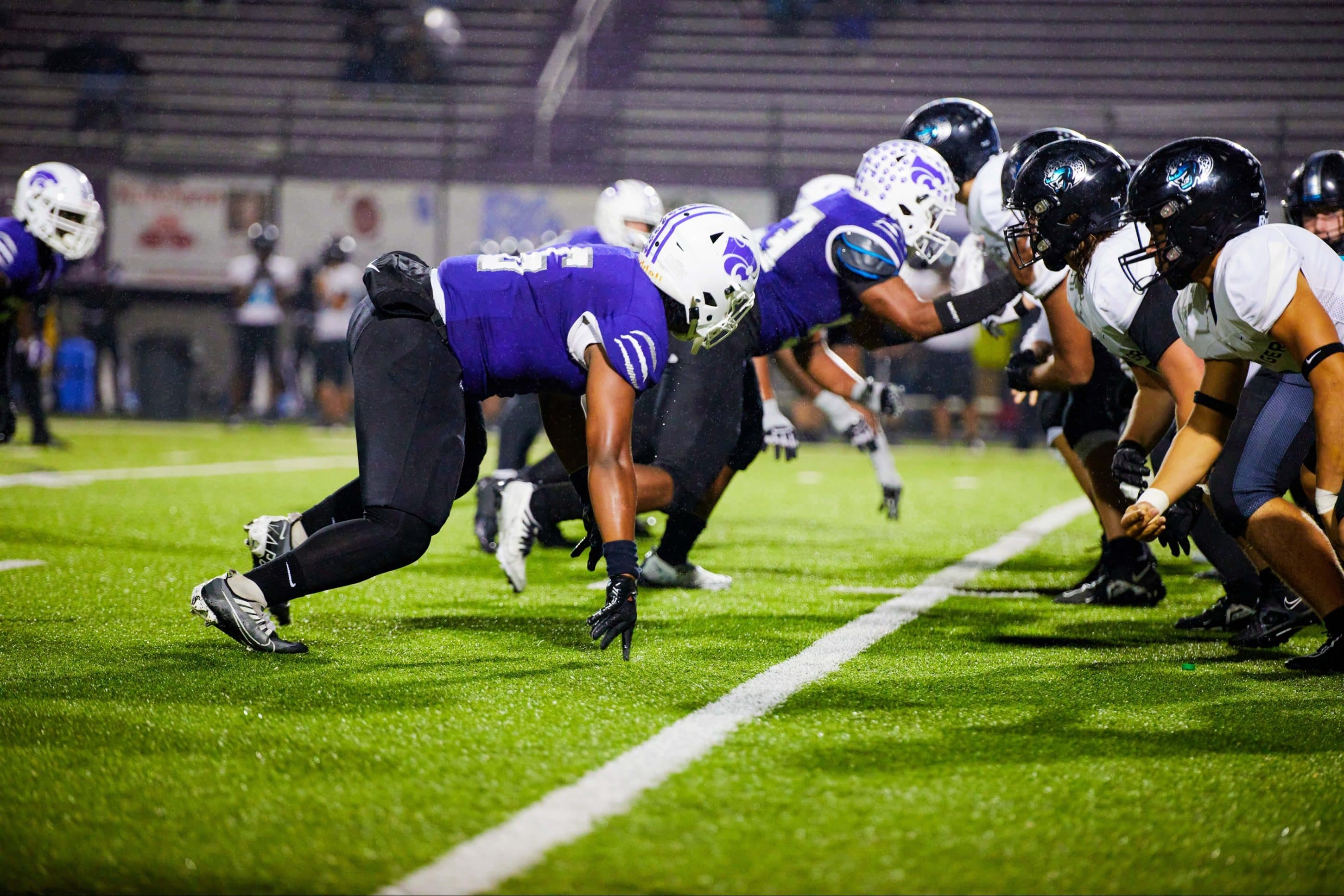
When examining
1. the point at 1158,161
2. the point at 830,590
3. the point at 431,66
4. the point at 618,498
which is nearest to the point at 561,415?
the point at 618,498

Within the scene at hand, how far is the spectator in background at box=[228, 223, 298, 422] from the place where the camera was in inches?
580

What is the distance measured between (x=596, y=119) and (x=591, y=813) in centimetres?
1576

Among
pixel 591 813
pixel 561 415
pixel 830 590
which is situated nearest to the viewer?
pixel 591 813

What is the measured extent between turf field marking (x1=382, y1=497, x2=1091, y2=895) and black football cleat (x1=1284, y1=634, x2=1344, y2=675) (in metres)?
1.08

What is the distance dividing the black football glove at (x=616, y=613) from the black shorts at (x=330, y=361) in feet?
39.7

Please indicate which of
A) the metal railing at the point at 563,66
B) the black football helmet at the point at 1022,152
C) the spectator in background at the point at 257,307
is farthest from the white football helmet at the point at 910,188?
the metal railing at the point at 563,66

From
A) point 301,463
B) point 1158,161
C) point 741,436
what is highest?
point 1158,161

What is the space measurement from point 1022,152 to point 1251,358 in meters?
1.54

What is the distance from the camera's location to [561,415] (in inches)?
157

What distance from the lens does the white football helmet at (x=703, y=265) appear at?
139 inches

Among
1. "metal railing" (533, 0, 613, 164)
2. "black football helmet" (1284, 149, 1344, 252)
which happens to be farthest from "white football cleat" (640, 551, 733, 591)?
"metal railing" (533, 0, 613, 164)

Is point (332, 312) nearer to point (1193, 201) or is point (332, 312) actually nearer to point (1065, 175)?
point (1065, 175)

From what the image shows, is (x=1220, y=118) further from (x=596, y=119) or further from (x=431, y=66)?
(x=431, y=66)

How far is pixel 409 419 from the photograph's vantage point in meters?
3.36
